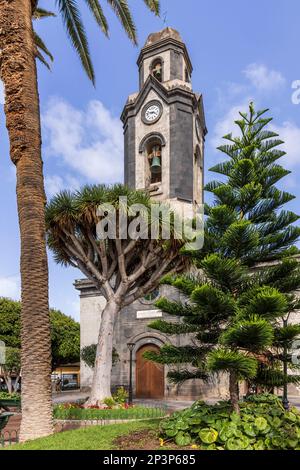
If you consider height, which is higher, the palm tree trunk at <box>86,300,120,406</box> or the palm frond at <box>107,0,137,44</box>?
the palm frond at <box>107,0,137,44</box>

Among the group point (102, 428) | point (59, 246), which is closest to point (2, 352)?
point (59, 246)

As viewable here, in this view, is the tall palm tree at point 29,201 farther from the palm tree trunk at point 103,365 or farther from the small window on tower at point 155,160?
the small window on tower at point 155,160

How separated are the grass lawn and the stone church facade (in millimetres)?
12459

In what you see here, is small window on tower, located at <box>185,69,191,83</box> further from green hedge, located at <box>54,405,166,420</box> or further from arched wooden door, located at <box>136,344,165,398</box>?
green hedge, located at <box>54,405,166,420</box>

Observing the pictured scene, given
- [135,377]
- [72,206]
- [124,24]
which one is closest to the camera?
[124,24]

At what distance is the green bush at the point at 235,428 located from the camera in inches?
297

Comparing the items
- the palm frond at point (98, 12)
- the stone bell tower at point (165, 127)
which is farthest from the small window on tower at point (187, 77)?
the palm frond at point (98, 12)

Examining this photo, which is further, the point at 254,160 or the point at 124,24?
the point at 124,24

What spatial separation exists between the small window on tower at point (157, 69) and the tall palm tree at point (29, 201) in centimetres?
1562

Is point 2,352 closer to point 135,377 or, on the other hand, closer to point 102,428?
point 135,377

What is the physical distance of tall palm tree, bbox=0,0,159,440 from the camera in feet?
30.2

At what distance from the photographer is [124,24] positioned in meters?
13.0

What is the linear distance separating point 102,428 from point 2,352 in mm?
18789

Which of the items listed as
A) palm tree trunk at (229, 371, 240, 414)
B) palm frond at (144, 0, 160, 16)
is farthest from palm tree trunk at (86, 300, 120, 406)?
palm frond at (144, 0, 160, 16)
